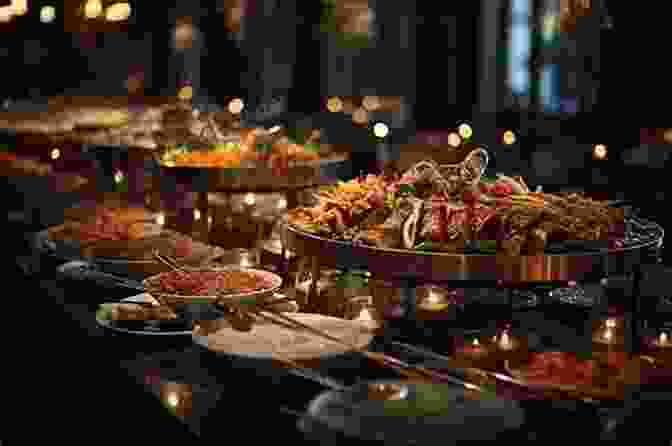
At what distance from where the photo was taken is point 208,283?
2.38 meters

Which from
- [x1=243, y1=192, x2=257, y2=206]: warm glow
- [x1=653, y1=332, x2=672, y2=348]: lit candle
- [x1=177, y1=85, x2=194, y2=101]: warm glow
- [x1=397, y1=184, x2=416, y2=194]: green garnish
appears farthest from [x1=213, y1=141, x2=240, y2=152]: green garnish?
[x1=177, y1=85, x2=194, y2=101]: warm glow

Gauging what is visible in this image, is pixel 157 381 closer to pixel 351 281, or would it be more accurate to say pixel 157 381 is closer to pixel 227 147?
pixel 351 281

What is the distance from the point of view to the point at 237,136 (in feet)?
11.5

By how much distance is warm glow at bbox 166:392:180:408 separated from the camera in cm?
182

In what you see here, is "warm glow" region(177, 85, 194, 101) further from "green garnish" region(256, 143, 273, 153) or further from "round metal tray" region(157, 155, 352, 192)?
"round metal tray" region(157, 155, 352, 192)

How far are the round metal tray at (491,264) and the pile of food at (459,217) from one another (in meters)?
0.04

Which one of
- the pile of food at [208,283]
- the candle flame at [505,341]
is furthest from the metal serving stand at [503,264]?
the pile of food at [208,283]

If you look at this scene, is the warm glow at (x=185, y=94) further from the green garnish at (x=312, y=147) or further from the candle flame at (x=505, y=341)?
the candle flame at (x=505, y=341)

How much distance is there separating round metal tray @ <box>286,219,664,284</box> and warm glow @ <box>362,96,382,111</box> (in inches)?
328

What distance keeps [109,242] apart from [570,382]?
1529 mm

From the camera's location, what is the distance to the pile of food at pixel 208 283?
2.32 meters

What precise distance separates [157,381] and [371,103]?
28.7 ft

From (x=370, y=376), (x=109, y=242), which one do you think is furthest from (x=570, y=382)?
(x=109, y=242)

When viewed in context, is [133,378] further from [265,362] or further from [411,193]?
[411,193]
